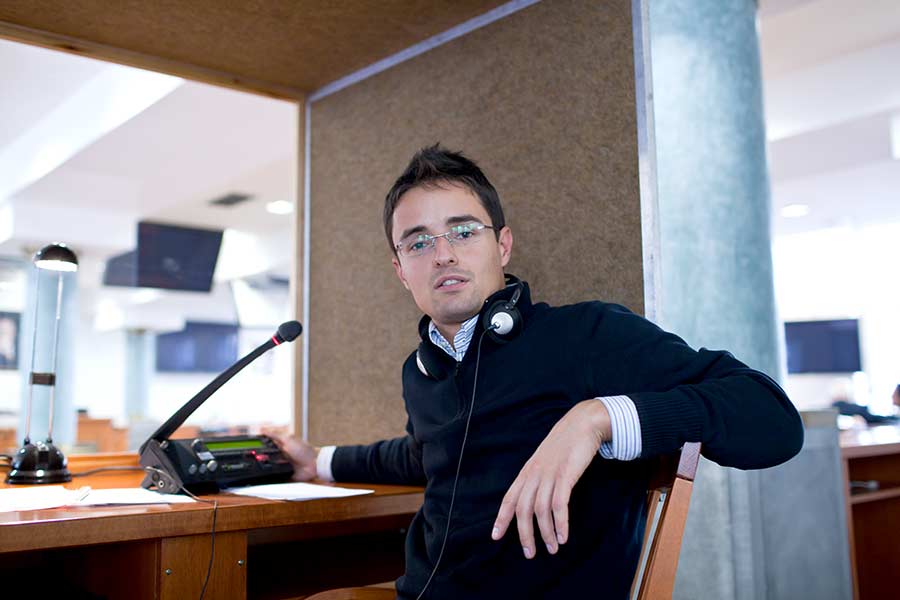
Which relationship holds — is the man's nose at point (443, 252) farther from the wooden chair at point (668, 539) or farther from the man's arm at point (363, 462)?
the wooden chair at point (668, 539)

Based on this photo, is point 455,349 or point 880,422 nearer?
point 455,349

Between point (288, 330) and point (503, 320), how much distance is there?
534mm

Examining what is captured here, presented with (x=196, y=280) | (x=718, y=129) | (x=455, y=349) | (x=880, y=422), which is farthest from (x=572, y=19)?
(x=880, y=422)

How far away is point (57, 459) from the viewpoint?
1.62 meters

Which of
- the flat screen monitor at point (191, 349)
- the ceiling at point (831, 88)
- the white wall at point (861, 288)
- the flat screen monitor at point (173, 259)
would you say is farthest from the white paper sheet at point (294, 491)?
the flat screen monitor at point (191, 349)

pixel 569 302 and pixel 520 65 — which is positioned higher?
pixel 520 65

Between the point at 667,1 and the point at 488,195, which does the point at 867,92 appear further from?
the point at 488,195

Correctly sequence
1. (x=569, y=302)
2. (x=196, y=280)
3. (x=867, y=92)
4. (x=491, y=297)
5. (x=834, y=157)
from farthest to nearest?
(x=834, y=157)
(x=867, y=92)
(x=196, y=280)
(x=569, y=302)
(x=491, y=297)

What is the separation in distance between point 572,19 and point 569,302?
1.81ft

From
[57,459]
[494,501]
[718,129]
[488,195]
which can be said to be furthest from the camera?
[718,129]

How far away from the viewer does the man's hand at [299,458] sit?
1.64 metres

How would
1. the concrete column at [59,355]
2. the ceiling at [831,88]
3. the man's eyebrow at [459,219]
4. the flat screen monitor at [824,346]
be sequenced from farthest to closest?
the flat screen monitor at [824,346]
the concrete column at [59,355]
the ceiling at [831,88]
the man's eyebrow at [459,219]

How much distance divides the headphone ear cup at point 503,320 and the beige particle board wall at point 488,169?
302 mm

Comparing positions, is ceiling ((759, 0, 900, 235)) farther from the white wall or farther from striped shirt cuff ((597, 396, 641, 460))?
striped shirt cuff ((597, 396, 641, 460))
